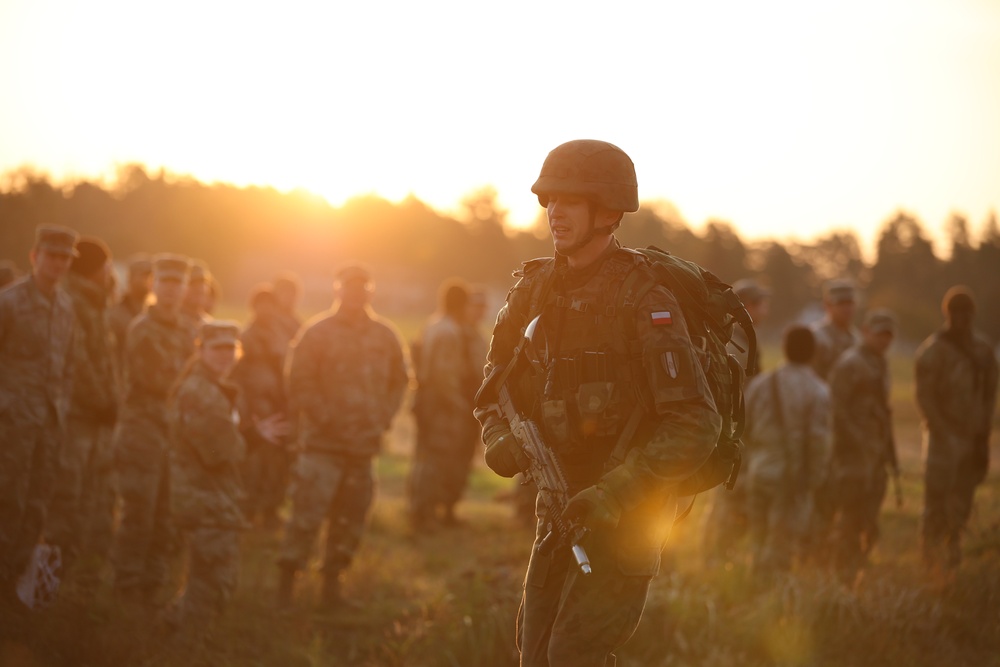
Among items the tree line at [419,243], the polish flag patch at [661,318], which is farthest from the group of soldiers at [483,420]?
the tree line at [419,243]

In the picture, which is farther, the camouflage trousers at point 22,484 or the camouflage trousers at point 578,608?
the camouflage trousers at point 22,484

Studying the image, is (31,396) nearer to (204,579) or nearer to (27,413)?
(27,413)

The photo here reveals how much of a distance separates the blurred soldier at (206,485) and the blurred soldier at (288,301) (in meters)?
4.59

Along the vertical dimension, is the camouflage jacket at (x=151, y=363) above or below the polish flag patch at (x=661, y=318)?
below

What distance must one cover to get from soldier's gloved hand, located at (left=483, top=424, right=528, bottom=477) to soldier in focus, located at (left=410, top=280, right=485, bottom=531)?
23.8 ft

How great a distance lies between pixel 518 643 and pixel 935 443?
6583 mm

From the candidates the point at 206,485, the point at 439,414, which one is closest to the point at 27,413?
the point at 206,485

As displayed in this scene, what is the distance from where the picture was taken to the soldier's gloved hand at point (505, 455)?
14.3 feet

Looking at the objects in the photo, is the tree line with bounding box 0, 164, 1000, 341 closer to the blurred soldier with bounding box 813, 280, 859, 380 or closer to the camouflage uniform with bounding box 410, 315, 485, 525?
the camouflage uniform with bounding box 410, 315, 485, 525

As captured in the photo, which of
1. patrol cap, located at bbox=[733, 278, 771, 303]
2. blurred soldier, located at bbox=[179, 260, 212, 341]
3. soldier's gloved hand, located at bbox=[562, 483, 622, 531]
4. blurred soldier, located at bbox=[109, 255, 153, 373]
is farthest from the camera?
patrol cap, located at bbox=[733, 278, 771, 303]

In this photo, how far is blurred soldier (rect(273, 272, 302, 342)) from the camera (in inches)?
435

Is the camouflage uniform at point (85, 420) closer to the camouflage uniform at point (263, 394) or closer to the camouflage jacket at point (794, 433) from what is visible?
the camouflage uniform at point (263, 394)

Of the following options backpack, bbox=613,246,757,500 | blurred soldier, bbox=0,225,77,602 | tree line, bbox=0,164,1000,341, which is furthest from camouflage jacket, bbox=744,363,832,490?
tree line, bbox=0,164,1000,341

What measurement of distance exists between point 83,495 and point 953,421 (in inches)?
314
